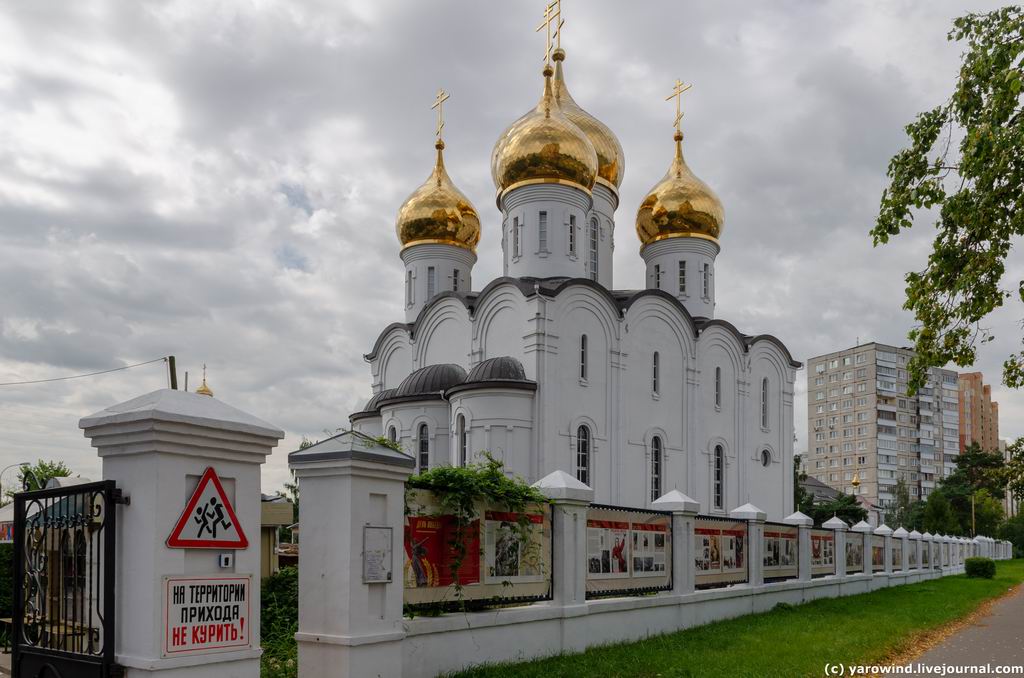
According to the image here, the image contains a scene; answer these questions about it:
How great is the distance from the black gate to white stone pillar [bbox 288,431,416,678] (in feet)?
6.46

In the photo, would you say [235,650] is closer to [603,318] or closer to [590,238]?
[603,318]

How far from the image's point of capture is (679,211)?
97.3 feet

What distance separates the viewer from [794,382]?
30609 millimetres

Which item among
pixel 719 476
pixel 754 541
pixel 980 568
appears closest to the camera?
pixel 754 541

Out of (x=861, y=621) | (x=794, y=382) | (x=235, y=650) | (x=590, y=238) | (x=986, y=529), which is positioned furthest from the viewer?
(x=986, y=529)

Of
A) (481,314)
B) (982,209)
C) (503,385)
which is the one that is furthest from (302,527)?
(481,314)

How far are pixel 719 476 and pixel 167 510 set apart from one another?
24.2 m

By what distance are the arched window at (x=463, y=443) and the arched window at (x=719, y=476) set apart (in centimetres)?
845

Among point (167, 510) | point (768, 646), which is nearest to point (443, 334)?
point (768, 646)

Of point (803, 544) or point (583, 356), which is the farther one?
point (583, 356)

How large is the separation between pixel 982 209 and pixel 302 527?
6880 mm

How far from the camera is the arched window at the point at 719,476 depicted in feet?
89.3

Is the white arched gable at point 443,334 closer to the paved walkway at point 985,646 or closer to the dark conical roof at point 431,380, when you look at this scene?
the dark conical roof at point 431,380

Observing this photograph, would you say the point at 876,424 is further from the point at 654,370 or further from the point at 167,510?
the point at 167,510
